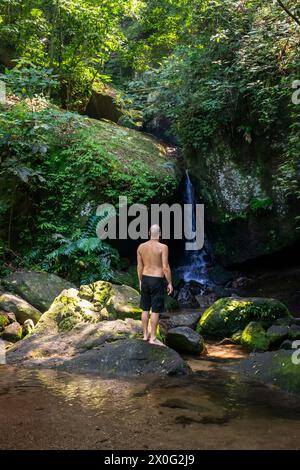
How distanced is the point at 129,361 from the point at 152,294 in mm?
1093

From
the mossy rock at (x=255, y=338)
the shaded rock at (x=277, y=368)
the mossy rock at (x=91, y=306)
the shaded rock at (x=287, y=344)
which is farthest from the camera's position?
the mossy rock at (x=255, y=338)

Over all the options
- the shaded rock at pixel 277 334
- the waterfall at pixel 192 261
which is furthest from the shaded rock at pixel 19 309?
the waterfall at pixel 192 261

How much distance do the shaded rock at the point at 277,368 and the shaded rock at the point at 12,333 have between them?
12.8ft

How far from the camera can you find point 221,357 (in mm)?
7336

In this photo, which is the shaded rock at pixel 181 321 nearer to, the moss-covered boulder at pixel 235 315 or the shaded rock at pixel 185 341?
the moss-covered boulder at pixel 235 315

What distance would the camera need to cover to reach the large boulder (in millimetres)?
8789

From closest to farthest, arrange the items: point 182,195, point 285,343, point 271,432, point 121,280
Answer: point 271,432 → point 285,343 → point 121,280 → point 182,195

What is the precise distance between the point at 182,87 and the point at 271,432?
11405 millimetres

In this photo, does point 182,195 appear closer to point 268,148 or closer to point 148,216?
point 148,216

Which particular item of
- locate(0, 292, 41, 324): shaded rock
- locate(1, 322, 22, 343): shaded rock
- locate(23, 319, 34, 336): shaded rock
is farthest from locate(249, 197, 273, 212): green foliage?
locate(1, 322, 22, 343): shaded rock

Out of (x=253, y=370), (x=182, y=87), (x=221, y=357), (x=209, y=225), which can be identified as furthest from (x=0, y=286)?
(x=182, y=87)

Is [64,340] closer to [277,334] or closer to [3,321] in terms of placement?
[3,321]

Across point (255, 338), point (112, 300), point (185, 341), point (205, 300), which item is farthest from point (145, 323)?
point (205, 300)

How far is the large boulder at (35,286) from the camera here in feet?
28.8
